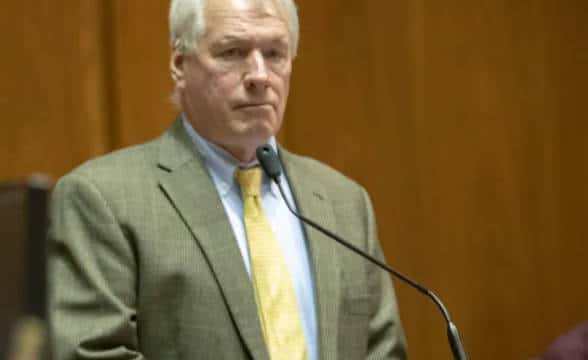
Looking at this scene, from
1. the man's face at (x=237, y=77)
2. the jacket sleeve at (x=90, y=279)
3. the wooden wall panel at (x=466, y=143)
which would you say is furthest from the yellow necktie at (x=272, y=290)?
the wooden wall panel at (x=466, y=143)

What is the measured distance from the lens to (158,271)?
77.1 inches

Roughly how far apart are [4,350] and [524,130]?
244 centimetres

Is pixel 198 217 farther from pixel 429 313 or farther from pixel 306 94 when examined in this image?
pixel 429 313

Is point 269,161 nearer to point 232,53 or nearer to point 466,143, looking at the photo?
point 232,53

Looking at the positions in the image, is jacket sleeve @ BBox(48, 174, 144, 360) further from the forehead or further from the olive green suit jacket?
the forehead

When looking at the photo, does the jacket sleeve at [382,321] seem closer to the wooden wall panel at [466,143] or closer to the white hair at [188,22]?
the white hair at [188,22]

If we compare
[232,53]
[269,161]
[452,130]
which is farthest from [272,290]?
[452,130]

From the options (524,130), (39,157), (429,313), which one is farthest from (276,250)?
(524,130)

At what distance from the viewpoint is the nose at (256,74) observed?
6.97ft

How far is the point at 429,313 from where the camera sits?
10.2 ft

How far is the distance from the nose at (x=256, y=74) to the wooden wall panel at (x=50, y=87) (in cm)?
58

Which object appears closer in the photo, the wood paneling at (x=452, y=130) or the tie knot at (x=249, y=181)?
the tie knot at (x=249, y=181)

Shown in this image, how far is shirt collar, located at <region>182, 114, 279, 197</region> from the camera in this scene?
2.15 meters

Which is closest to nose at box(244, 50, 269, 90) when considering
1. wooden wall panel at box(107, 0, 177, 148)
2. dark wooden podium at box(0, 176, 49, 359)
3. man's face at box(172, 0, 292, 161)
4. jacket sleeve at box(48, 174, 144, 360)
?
man's face at box(172, 0, 292, 161)
